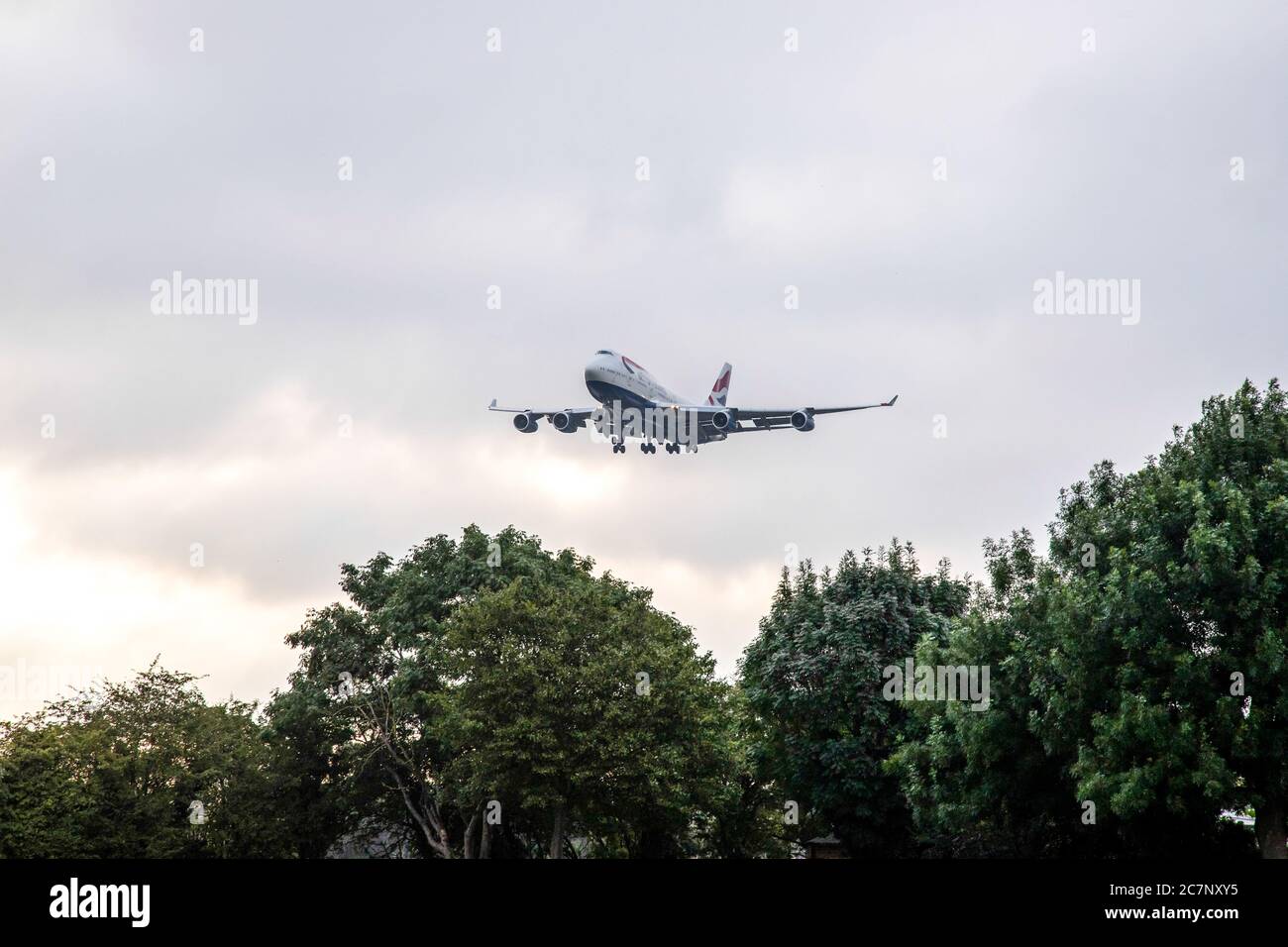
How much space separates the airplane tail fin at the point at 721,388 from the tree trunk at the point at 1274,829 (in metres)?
60.3

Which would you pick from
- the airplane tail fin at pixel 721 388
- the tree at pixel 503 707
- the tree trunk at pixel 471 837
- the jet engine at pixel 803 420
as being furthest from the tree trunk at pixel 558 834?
the airplane tail fin at pixel 721 388

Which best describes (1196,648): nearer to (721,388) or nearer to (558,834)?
(558,834)

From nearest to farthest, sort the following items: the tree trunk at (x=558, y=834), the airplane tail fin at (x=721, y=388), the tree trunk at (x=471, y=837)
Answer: the tree trunk at (x=558, y=834)
the tree trunk at (x=471, y=837)
the airplane tail fin at (x=721, y=388)

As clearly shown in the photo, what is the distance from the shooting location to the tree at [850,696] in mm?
45875

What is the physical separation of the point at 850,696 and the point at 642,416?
20.9 metres

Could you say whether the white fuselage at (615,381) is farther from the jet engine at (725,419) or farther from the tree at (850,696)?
the tree at (850,696)

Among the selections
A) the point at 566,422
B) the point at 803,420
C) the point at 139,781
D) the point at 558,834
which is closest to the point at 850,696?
the point at 558,834

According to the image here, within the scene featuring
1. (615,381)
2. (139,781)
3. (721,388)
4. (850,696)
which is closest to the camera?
(850,696)

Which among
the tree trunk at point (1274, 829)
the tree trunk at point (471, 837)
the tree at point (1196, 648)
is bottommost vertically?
the tree trunk at point (471, 837)

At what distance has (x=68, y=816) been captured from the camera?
51500mm

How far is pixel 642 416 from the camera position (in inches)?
2466
